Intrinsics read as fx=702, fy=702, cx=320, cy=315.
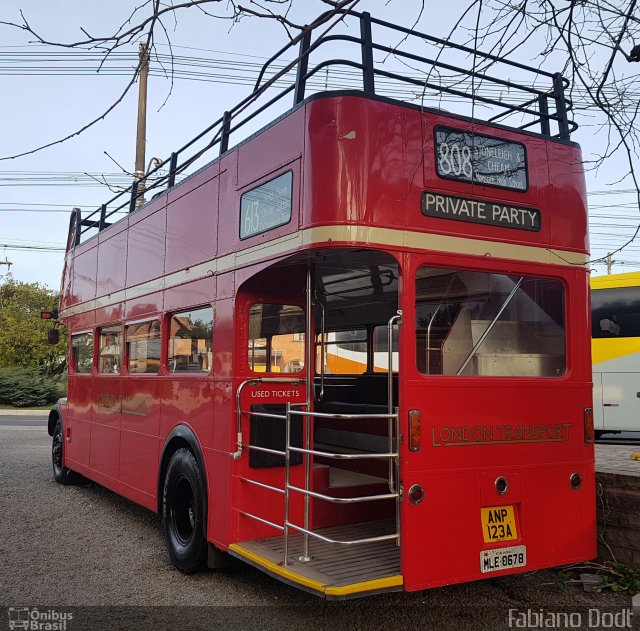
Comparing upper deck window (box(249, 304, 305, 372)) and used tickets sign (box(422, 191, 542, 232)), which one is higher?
used tickets sign (box(422, 191, 542, 232))

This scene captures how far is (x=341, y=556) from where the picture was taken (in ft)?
15.6

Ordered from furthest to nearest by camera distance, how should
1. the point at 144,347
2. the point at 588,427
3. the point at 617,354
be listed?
the point at 617,354 < the point at 144,347 < the point at 588,427

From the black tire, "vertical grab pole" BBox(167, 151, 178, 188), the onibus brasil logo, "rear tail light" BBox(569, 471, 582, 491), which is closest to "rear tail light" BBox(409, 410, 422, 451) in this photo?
"rear tail light" BBox(569, 471, 582, 491)

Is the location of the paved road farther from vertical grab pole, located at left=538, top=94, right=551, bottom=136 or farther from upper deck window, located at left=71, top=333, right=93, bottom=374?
vertical grab pole, located at left=538, top=94, right=551, bottom=136

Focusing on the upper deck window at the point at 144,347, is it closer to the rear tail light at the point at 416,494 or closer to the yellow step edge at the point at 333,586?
the yellow step edge at the point at 333,586

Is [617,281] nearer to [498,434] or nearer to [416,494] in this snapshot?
[498,434]

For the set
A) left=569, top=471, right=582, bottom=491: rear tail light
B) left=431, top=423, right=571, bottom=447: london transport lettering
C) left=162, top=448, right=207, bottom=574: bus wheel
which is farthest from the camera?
left=162, top=448, right=207, bottom=574: bus wheel

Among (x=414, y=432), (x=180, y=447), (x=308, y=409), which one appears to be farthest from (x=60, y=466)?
(x=414, y=432)

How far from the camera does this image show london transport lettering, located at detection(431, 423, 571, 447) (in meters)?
4.54

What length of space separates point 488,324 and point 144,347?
149 inches

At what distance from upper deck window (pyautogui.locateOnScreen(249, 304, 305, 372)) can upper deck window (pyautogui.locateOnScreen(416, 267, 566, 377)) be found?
123 centimetres

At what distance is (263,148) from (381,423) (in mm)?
3079

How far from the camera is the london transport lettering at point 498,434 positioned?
179 inches

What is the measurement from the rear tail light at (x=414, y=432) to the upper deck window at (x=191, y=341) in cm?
205
